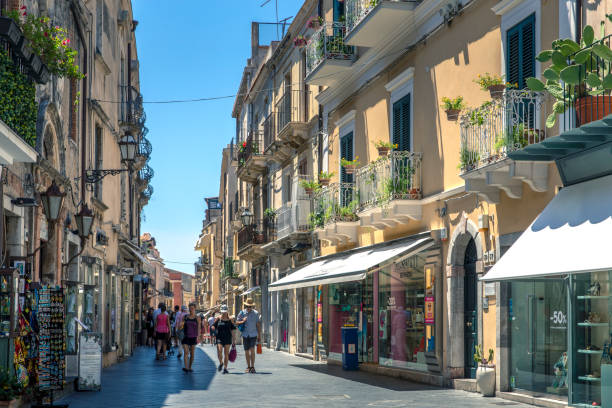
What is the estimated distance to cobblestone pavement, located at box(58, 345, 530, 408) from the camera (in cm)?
1255

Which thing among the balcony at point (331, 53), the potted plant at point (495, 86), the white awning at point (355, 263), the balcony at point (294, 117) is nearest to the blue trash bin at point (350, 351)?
the white awning at point (355, 263)

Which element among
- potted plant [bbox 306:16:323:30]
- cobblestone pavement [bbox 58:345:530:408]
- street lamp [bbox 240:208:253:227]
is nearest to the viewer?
cobblestone pavement [bbox 58:345:530:408]

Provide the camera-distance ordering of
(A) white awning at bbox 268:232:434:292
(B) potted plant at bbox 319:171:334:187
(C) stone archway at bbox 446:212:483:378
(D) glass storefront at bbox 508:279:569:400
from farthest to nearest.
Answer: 1. (B) potted plant at bbox 319:171:334:187
2. (A) white awning at bbox 268:232:434:292
3. (C) stone archway at bbox 446:212:483:378
4. (D) glass storefront at bbox 508:279:569:400

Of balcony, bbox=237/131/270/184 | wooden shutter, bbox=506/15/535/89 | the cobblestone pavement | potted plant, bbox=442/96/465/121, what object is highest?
balcony, bbox=237/131/270/184

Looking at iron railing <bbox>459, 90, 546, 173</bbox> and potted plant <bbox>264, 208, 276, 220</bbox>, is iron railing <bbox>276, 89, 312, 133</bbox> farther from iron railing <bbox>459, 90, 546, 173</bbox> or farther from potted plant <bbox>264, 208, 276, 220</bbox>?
iron railing <bbox>459, 90, 546, 173</bbox>

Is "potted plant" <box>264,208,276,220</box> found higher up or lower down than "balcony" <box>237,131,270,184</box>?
lower down

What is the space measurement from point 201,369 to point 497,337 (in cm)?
943

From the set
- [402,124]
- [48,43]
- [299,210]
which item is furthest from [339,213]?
[48,43]

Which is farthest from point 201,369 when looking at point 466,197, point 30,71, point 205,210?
point 205,210

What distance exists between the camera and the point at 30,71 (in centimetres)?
1212

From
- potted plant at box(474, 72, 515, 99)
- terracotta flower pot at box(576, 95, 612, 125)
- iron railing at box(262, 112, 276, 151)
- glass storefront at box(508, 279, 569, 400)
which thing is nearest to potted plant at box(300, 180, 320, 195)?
iron railing at box(262, 112, 276, 151)

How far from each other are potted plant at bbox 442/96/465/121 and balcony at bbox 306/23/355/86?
6.27 metres

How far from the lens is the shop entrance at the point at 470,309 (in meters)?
14.8

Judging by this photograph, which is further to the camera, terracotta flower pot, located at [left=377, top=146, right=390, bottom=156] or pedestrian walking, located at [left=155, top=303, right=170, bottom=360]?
pedestrian walking, located at [left=155, top=303, right=170, bottom=360]
